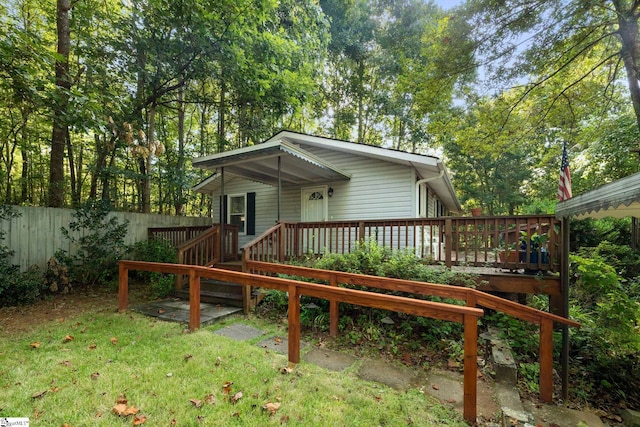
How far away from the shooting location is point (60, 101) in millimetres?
5121

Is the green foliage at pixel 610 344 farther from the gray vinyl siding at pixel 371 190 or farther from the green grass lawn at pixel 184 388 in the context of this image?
the gray vinyl siding at pixel 371 190

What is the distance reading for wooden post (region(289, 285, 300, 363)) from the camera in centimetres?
295

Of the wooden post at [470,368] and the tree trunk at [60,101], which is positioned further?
the tree trunk at [60,101]

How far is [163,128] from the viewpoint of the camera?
13.2 metres

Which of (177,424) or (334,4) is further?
(334,4)

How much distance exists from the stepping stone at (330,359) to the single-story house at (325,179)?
3.78m

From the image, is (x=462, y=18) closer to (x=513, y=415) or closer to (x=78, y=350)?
(x=513, y=415)

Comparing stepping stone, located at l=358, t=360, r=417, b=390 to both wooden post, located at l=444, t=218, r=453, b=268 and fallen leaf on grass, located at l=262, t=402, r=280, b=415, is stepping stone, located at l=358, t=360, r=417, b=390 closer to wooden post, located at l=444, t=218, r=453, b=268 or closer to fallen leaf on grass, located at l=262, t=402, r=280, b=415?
fallen leaf on grass, located at l=262, t=402, r=280, b=415

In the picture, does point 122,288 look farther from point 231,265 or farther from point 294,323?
point 294,323

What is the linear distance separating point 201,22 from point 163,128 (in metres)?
6.71

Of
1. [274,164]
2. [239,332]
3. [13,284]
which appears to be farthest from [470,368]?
[13,284]

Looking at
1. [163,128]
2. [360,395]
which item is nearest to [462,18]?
[360,395]

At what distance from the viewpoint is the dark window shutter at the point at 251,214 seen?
10.2 metres

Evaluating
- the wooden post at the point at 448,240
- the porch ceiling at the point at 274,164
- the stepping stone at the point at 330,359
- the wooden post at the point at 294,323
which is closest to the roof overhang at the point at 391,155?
the porch ceiling at the point at 274,164
